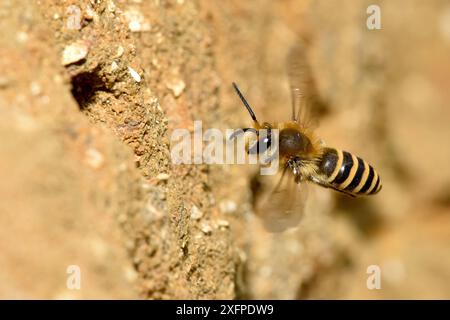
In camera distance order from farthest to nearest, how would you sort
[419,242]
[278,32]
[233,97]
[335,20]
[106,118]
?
[419,242], [335,20], [278,32], [233,97], [106,118]

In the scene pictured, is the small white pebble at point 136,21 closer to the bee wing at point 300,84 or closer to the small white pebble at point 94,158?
the bee wing at point 300,84

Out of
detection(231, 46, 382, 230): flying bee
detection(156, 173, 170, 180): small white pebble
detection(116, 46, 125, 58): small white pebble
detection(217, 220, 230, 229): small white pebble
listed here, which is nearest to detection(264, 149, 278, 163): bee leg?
detection(231, 46, 382, 230): flying bee

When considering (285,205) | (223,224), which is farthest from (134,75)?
(285,205)

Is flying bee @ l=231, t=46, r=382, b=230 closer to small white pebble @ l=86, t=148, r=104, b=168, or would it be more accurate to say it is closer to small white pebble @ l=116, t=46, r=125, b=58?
small white pebble @ l=116, t=46, r=125, b=58

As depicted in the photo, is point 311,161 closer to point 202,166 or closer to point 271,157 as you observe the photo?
point 271,157

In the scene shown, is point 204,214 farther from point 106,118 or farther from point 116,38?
point 116,38

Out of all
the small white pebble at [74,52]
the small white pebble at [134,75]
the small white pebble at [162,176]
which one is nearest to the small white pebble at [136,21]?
the small white pebble at [134,75]
